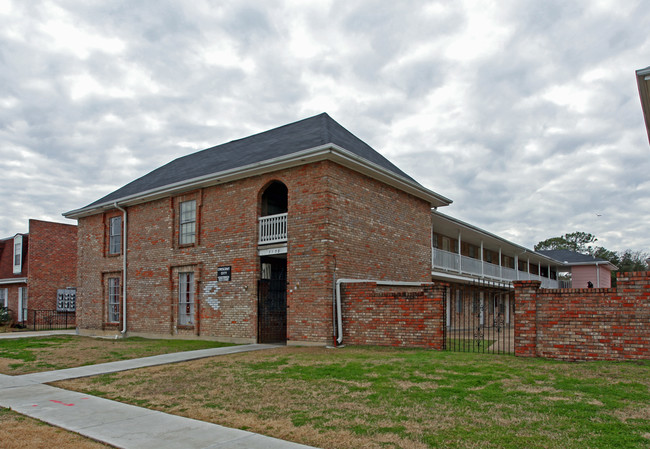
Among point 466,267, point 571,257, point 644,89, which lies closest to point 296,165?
point 644,89

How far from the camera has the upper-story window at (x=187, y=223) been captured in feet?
59.8

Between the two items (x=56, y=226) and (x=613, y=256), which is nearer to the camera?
(x=56, y=226)

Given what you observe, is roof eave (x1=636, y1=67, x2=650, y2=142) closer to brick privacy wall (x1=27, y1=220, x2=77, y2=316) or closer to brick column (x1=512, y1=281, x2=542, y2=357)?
brick column (x1=512, y1=281, x2=542, y2=357)

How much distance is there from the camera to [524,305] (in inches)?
416

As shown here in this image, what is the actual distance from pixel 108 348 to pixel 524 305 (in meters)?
11.3

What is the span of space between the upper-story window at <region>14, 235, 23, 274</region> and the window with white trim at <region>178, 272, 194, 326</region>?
18.9 m

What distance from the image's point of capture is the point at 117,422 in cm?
651

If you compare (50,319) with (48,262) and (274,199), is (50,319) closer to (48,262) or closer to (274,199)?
(48,262)

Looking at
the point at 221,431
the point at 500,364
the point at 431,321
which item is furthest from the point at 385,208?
the point at 221,431

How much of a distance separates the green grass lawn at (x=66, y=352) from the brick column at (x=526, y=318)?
336 inches

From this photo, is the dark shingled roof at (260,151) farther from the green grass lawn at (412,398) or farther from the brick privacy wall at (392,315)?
the green grass lawn at (412,398)

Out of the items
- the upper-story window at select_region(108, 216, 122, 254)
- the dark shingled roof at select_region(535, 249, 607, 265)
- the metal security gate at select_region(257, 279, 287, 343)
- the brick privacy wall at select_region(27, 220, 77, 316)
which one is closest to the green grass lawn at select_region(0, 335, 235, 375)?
the metal security gate at select_region(257, 279, 287, 343)

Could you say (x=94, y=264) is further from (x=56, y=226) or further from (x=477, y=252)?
(x=477, y=252)

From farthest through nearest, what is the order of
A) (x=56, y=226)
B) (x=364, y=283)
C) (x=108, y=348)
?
1. (x=56, y=226)
2. (x=108, y=348)
3. (x=364, y=283)
